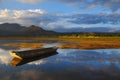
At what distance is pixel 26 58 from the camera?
42.7 metres

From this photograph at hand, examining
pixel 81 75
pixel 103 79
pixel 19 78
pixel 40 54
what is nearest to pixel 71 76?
pixel 81 75

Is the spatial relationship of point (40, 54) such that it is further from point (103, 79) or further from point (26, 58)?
point (103, 79)

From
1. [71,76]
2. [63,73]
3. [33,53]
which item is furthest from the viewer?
[33,53]

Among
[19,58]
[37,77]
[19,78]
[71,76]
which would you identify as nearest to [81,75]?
[71,76]

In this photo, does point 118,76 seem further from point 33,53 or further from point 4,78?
point 33,53

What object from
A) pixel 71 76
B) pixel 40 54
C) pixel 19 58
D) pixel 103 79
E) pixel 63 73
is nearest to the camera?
pixel 103 79

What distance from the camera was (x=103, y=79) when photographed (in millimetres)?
24219

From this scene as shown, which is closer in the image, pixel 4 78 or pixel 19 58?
pixel 4 78

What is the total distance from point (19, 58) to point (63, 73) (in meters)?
15.7

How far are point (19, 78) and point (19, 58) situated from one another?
57.6 feet

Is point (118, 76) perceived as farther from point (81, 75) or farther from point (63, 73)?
point (63, 73)

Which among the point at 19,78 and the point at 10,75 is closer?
the point at 19,78

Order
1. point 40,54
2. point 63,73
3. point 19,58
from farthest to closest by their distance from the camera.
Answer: point 40,54 → point 19,58 → point 63,73

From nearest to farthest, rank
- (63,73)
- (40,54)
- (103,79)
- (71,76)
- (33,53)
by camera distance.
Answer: (103,79) < (71,76) < (63,73) < (33,53) < (40,54)
